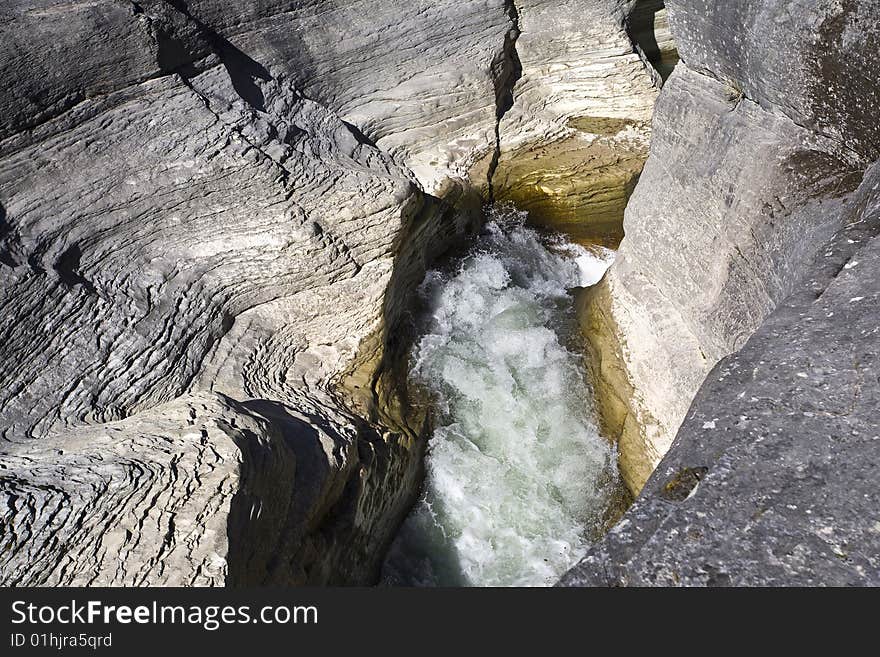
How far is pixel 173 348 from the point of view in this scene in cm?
588

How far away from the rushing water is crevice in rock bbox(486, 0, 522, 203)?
4.64 ft

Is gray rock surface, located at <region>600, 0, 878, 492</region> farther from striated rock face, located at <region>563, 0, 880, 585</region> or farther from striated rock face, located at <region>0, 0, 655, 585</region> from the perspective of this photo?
striated rock face, located at <region>0, 0, 655, 585</region>

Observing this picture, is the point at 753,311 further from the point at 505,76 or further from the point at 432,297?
the point at 505,76

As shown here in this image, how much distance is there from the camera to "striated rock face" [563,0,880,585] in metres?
2.51

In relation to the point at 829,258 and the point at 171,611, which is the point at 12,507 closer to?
the point at 171,611

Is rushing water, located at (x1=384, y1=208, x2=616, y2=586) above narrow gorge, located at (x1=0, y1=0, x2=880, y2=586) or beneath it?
beneath

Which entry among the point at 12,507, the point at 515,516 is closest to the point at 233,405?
the point at 12,507

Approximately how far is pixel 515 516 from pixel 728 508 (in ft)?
14.1

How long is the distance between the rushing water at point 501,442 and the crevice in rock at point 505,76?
1416 millimetres

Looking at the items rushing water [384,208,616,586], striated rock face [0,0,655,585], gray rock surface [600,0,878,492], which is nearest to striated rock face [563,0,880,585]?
gray rock surface [600,0,878,492]

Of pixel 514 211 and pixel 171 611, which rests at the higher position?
pixel 171 611

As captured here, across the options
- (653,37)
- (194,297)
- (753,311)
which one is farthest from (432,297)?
(653,37)

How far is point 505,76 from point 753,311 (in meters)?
5.01

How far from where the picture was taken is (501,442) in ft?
23.7
